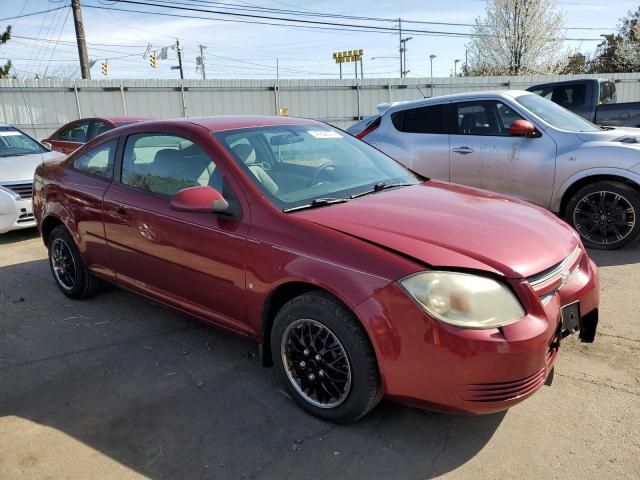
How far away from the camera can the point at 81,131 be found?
33.6 ft

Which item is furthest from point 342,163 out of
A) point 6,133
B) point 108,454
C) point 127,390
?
point 6,133

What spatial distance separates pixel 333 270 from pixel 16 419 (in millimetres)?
1988

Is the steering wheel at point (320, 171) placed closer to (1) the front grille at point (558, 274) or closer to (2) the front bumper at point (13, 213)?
(1) the front grille at point (558, 274)

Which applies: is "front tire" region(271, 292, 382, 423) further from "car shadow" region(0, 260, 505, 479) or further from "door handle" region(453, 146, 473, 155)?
"door handle" region(453, 146, 473, 155)

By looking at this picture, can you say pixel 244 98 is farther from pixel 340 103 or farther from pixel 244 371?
pixel 244 371

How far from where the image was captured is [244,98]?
63.8ft

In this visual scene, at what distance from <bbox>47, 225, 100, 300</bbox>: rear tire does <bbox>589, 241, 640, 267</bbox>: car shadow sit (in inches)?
189

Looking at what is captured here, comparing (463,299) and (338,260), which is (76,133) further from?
(463,299)

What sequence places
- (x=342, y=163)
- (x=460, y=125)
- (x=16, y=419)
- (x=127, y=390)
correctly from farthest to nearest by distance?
1. (x=460, y=125)
2. (x=342, y=163)
3. (x=127, y=390)
4. (x=16, y=419)

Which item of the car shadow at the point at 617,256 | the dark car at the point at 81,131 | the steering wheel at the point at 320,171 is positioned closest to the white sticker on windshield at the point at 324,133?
the steering wheel at the point at 320,171

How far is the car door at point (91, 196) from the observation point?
Result: 4094 millimetres

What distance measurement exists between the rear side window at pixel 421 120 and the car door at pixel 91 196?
13.6 ft

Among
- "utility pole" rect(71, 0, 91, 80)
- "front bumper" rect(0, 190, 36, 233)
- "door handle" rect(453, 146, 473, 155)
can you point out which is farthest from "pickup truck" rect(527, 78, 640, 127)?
"utility pole" rect(71, 0, 91, 80)

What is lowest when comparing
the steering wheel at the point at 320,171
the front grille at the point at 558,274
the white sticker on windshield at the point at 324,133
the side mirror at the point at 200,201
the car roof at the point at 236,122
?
the front grille at the point at 558,274
